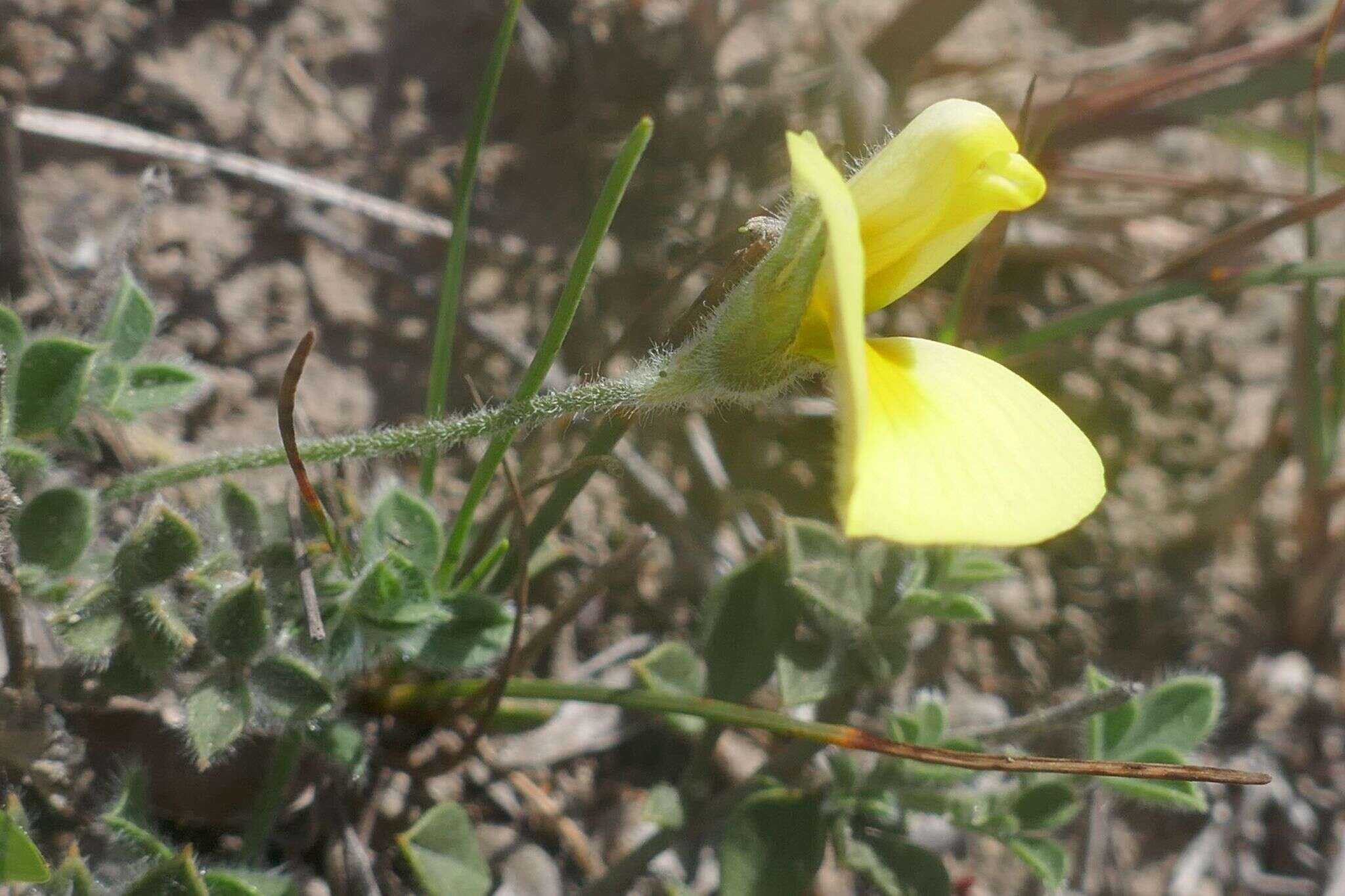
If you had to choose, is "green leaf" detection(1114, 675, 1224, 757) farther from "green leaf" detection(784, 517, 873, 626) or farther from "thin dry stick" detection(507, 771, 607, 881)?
"thin dry stick" detection(507, 771, 607, 881)

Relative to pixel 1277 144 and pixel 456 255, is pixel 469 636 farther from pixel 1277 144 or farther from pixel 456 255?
pixel 1277 144

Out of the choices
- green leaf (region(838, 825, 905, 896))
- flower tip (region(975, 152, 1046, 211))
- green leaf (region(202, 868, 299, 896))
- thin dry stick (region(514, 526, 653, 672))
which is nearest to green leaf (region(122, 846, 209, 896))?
green leaf (region(202, 868, 299, 896))

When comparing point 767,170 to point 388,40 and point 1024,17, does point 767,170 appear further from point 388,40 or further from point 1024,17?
point 1024,17

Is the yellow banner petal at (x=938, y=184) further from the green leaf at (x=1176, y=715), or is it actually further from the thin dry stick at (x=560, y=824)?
the thin dry stick at (x=560, y=824)

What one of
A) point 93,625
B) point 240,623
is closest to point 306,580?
point 240,623

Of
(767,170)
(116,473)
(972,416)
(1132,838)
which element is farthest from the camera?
(767,170)

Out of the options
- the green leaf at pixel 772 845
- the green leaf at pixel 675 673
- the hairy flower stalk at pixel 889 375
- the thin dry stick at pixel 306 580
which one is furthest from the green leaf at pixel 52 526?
the green leaf at pixel 772 845

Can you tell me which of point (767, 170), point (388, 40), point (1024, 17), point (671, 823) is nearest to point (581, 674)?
point (671, 823)
